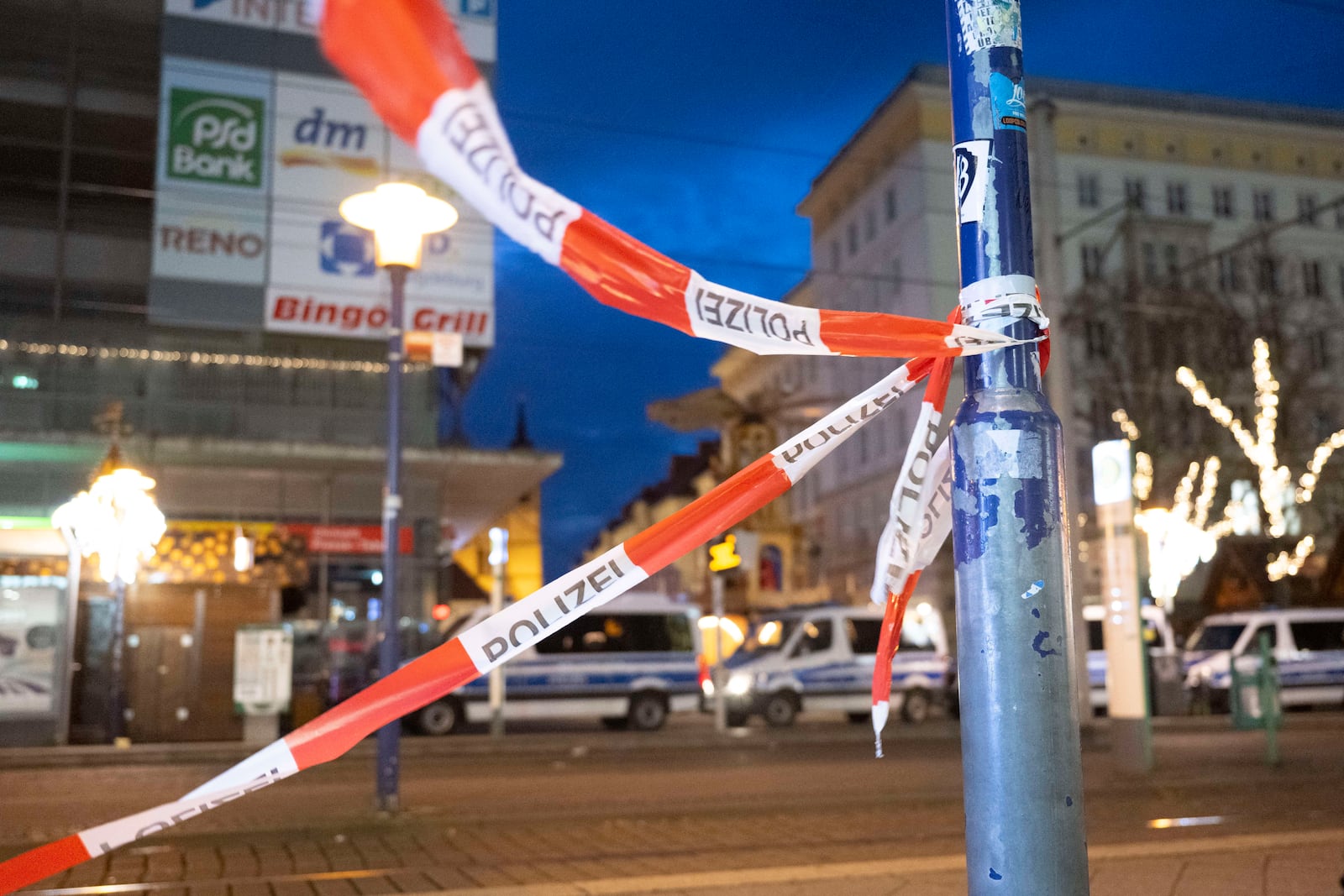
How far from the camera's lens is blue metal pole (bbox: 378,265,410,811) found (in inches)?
408

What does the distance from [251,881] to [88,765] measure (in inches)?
450

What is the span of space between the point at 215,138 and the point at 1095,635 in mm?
20113

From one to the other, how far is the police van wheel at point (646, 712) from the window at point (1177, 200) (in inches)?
1563

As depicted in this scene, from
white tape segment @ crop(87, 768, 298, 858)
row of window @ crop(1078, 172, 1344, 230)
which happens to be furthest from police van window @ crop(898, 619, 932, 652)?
row of window @ crop(1078, 172, 1344, 230)

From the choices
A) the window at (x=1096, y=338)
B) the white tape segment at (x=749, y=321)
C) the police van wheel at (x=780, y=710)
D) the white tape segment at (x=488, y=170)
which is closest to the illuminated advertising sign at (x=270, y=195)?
the police van wheel at (x=780, y=710)

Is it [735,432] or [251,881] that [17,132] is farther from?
[251,881]

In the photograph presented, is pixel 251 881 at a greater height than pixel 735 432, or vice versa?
pixel 735 432

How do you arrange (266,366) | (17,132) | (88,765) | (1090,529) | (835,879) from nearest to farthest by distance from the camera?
(835,879) < (88,765) < (266,366) < (17,132) < (1090,529)

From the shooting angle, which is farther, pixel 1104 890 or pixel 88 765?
pixel 88 765

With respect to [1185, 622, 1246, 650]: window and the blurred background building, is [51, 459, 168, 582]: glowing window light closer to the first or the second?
the blurred background building

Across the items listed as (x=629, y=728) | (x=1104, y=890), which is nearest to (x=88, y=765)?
(x=629, y=728)

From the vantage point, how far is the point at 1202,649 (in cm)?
2917

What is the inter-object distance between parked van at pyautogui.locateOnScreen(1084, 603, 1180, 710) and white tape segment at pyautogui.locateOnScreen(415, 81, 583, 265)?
74.3 feet

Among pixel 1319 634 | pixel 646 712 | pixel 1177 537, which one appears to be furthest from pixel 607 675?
pixel 1177 537
